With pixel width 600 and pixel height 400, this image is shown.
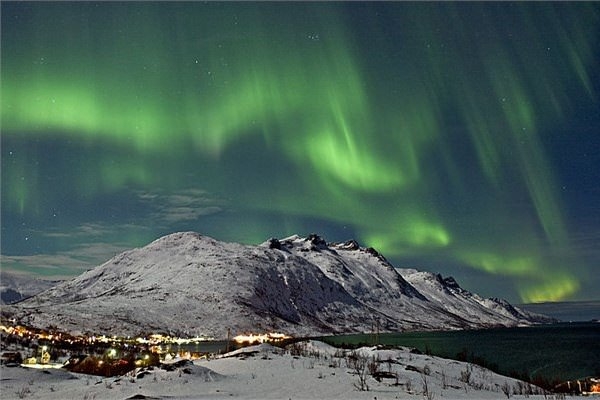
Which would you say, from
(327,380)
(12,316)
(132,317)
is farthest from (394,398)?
(132,317)

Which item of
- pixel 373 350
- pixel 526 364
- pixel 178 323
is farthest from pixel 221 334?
pixel 373 350

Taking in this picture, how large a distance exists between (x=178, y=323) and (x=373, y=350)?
15354 centimetres

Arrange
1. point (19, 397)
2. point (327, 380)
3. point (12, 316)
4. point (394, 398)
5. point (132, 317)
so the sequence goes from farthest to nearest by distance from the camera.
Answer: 1. point (132, 317)
2. point (12, 316)
3. point (327, 380)
4. point (19, 397)
5. point (394, 398)

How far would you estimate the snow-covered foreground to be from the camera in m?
25.2

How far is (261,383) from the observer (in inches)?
1110

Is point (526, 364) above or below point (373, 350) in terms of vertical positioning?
below

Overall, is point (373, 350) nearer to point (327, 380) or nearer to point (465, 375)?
point (465, 375)

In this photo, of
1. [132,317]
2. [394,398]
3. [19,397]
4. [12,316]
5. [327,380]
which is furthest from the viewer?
[132,317]

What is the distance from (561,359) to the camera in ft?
382

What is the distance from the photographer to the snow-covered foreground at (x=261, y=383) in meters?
25.2

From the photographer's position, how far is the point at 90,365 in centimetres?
3984

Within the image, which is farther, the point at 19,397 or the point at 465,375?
the point at 465,375

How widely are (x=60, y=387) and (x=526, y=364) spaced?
10261cm

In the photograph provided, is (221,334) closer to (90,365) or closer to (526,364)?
(526,364)
